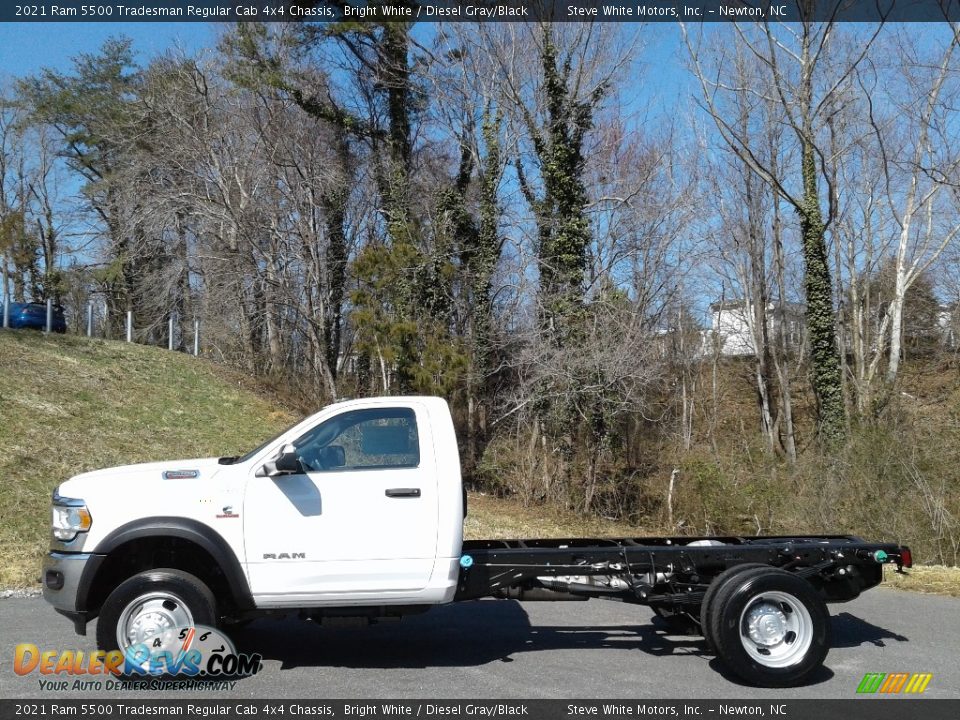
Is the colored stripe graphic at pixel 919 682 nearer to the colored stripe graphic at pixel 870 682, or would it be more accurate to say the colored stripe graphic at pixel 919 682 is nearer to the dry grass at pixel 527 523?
the colored stripe graphic at pixel 870 682

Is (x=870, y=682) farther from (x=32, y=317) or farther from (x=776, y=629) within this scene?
(x=32, y=317)

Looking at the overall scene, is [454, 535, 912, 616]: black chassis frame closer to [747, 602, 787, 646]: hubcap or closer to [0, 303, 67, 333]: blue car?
[747, 602, 787, 646]: hubcap

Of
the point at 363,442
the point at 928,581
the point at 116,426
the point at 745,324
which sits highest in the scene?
the point at 745,324

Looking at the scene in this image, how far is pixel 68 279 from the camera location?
40812 mm

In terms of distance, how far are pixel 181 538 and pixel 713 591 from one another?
393cm

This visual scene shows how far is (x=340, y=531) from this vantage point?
252 inches

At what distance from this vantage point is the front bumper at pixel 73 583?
6.20m

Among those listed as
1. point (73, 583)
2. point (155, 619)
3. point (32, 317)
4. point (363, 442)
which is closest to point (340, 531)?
point (363, 442)

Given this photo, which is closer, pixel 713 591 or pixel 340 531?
pixel 340 531

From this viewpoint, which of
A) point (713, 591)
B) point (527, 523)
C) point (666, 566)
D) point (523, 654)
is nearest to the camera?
point (713, 591)
